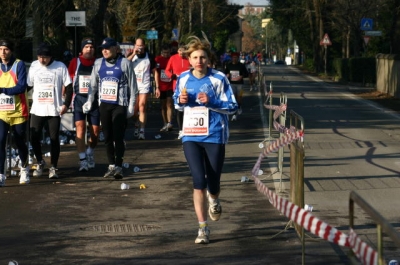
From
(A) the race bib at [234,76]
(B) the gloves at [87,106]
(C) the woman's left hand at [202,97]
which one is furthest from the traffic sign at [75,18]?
(C) the woman's left hand at [202,97]

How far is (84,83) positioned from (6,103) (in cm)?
166

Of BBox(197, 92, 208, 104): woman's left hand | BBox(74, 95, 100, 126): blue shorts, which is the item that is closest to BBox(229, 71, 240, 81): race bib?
BBox(74, 95, 100, 126): blue shorts

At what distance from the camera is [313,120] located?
2408 centimetres

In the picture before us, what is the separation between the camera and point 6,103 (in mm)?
12375

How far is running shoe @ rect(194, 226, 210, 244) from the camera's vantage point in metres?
8.49

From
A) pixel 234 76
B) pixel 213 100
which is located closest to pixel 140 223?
pixel 213 100

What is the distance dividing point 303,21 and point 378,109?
6770cm

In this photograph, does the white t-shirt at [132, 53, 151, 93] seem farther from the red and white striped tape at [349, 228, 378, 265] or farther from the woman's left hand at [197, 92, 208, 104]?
the red and white striped tape at [349, 228, 378, 265]

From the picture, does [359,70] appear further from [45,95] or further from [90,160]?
[45,95]

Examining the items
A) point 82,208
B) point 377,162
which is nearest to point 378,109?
point 377,162

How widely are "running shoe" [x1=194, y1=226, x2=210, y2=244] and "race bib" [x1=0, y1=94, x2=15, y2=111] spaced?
15.3 feet

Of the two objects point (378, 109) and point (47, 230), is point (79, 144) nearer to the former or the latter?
point (47, 230)

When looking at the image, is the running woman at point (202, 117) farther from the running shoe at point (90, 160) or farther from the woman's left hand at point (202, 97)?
the running shoe at point (90, 160)

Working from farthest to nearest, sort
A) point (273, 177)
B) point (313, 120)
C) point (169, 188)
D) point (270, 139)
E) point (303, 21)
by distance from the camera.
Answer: point (303, 21), point (313, 120), point (270, 139), point (273, 177), point (169, 188)
